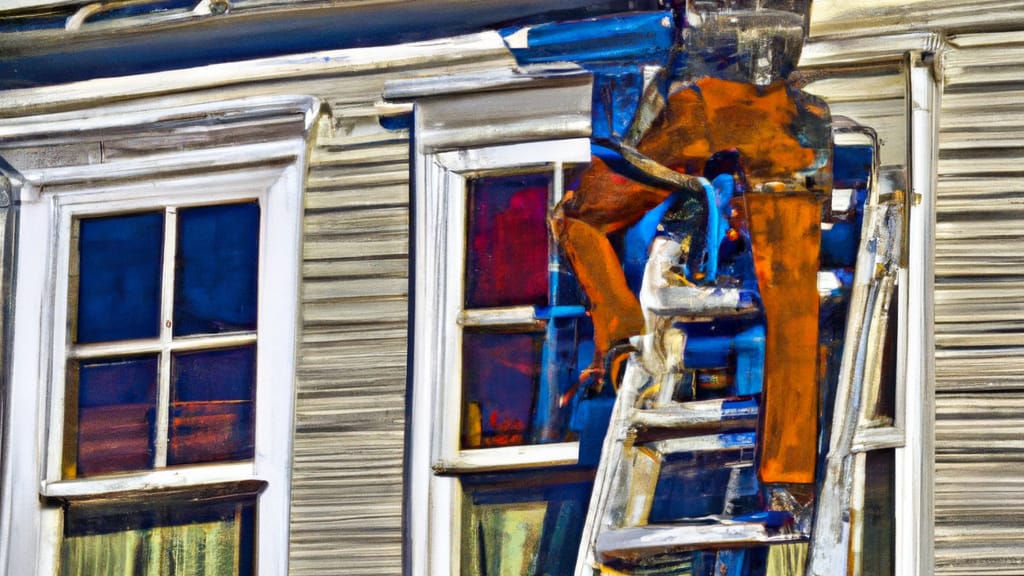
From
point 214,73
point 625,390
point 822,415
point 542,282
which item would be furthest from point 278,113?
point 822,415

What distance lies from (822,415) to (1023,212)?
0.62 metres

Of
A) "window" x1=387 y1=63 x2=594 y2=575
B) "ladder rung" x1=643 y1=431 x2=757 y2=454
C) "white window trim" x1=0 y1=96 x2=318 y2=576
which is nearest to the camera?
"ladder rung" x1=643 y1=431 x2=757 y2=454

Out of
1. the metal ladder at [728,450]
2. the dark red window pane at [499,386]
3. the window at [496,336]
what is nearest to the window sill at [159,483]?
the window at [496,336]

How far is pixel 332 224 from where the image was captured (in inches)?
128

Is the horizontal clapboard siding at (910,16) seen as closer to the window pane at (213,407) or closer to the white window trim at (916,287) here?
the white window trim at (916,287)

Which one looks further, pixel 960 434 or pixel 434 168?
pixel 434 168

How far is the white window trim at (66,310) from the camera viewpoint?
321 centimetres

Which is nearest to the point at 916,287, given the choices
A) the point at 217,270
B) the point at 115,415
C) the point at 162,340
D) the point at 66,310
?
the point at 217,270

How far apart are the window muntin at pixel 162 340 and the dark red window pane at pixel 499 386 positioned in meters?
0.56

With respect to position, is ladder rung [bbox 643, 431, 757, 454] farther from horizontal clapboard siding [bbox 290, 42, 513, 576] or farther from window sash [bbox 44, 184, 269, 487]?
window sash [bbox 44, 184, 269, 487]

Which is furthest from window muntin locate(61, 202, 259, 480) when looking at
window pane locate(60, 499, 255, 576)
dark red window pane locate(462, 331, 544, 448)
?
dark red window pane locate(462, 331, 544, 448)

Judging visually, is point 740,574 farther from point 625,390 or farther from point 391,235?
point 391,235

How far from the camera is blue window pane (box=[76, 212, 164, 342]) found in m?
3.39

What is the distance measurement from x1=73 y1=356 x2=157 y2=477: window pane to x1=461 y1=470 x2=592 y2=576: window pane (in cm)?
86
